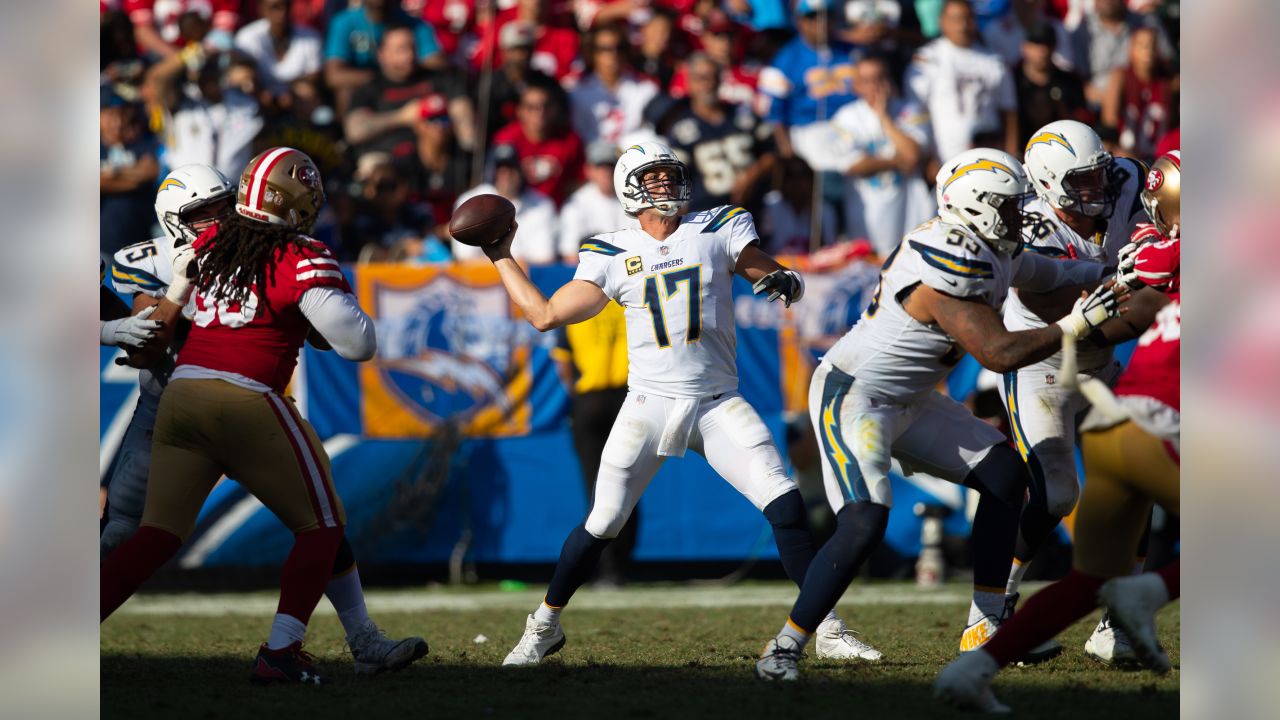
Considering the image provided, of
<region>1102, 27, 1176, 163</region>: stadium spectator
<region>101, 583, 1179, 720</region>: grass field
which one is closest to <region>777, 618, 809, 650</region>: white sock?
<region>101, 583, 1179, 720</region>: grass field

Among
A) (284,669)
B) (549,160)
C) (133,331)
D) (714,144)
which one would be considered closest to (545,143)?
(549,160)

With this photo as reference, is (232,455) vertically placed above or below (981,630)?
above

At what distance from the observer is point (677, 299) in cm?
573

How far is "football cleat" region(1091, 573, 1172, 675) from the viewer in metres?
4.20

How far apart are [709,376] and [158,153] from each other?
613 cm

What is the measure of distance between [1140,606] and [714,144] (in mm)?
6805

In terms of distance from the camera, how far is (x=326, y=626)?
758 centimetres

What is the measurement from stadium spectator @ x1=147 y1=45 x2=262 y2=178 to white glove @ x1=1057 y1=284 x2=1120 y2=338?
712cm

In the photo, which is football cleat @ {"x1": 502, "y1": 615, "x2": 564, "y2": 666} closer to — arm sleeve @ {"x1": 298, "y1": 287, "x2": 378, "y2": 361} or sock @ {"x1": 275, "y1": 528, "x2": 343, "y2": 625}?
sock @ {"x1": 275, "y1": 528, "x2": 343, "y2": 625}

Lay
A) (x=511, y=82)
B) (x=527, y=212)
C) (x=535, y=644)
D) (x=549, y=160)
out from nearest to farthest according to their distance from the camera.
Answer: (x=535, y=644) → (x=527, y=212) → (x=549, y=160) → (x=511, y=82)

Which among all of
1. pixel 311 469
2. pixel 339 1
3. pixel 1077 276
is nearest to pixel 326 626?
pixel 311 469

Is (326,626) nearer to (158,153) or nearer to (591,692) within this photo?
(591,692)

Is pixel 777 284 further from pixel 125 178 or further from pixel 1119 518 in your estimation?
pixel 125 178

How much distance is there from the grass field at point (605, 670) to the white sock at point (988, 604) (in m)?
0.23
